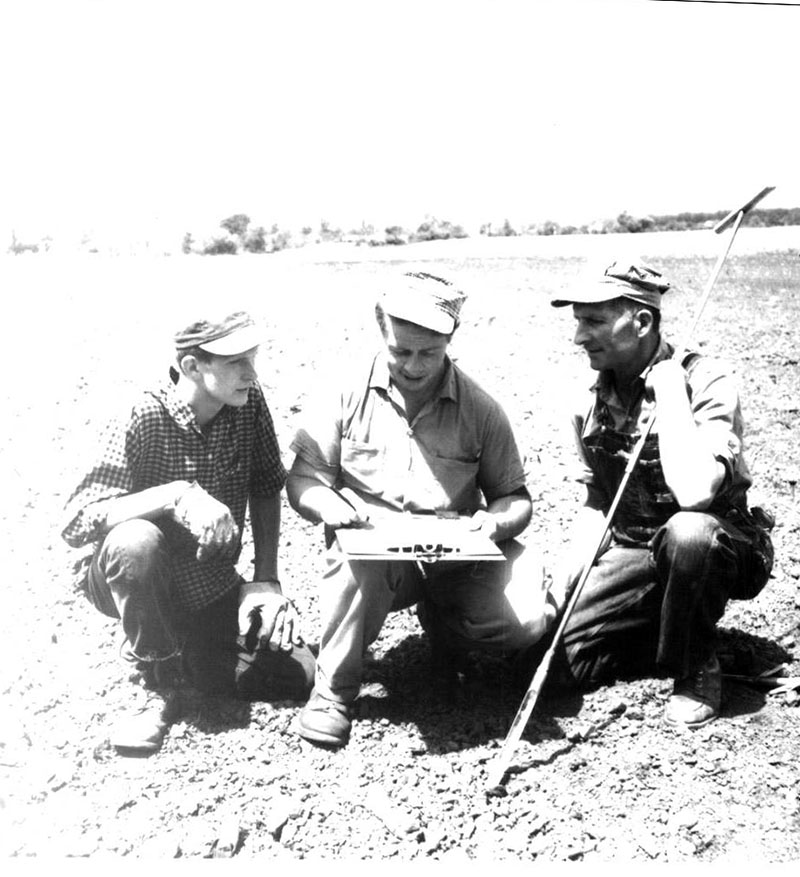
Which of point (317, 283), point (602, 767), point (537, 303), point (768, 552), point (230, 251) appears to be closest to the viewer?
point (602, 767)

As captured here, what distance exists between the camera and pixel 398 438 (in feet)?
9.89

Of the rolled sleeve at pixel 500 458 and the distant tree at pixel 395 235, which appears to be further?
the distant tree at pixel 395 235

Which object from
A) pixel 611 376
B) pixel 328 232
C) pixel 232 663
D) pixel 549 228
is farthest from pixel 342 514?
pixel 328 232

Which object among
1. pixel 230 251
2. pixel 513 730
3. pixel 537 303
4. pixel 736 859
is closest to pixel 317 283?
pixel 537 303

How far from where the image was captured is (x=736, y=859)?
94.1 inches

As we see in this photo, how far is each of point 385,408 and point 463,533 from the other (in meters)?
0.49

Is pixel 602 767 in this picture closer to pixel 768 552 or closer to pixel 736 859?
pixel 736 859

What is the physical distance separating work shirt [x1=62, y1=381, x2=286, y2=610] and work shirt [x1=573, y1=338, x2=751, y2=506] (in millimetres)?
1049

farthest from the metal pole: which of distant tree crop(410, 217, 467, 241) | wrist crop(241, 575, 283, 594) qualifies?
distant tree crop(410, 217, 467, 241)

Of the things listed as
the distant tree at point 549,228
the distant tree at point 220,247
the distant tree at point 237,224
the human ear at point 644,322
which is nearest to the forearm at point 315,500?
the human ear at point 644,322

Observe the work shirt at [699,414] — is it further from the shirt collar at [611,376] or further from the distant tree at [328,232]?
the distant tree at [328,232]

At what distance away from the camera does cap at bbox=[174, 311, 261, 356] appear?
2.81m

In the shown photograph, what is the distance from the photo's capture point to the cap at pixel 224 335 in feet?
9.23

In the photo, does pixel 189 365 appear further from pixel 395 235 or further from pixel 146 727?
pixel 395 235
